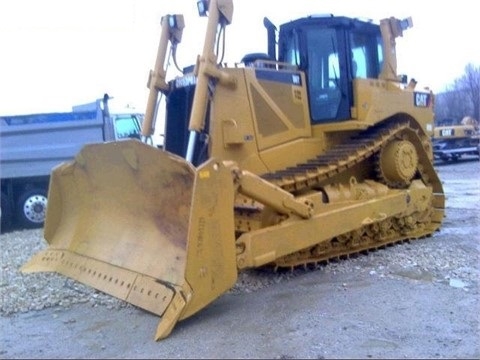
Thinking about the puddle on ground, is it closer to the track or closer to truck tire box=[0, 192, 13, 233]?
the track

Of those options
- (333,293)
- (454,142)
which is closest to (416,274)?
(333,293)

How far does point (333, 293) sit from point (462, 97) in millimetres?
38795

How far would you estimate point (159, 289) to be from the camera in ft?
14.7

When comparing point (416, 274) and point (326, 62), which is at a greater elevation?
point (326, 62)

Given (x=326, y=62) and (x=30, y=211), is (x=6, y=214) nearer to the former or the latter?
(x=30, y=211)

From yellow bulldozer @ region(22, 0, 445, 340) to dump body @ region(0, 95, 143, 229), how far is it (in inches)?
198

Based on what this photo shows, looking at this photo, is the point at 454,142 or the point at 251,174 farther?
the point at 454,142

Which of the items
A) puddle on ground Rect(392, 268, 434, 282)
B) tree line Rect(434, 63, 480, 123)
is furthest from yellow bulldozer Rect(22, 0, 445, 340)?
tree line Rect(434, 63, 480, 123)

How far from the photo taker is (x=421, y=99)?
7.65 m

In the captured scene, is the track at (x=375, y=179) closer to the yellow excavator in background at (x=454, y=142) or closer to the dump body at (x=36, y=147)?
the dump body at (x=36, y=147)

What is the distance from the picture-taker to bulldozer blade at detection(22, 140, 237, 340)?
13.9 feet

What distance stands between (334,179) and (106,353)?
3438 mm

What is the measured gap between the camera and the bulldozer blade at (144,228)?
4227 mm

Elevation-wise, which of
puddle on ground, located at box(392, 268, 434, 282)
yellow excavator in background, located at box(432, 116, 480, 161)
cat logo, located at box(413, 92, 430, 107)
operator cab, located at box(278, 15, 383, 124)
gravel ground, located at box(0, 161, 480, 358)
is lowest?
puddle on ground, located at box(392, 268, 434, 282)
